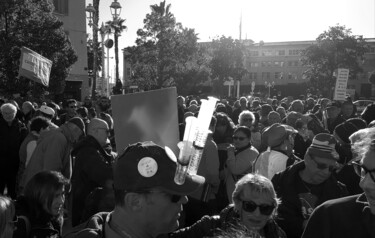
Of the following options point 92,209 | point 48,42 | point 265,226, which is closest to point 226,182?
point 92,209

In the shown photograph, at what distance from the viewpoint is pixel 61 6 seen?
33281mm

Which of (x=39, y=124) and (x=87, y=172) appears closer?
(x=87, y=172)

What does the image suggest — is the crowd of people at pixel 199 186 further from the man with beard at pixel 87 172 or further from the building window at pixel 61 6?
the building window at pixel 61 6

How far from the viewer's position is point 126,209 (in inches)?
76.2

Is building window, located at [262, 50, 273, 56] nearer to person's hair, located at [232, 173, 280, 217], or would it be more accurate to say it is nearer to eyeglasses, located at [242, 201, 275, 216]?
person's hair, located at [232, 173, 280, 217]

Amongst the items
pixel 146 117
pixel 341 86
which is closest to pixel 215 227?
pixel 146 117

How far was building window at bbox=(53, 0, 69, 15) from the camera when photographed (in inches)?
1302

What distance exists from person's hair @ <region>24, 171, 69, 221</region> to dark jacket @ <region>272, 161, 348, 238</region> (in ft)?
6.18

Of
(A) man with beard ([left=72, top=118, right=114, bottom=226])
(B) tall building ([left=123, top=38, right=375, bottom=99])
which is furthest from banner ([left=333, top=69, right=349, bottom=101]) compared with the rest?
(B) tall building ([left=123, top=38, right=375, bottom=99])

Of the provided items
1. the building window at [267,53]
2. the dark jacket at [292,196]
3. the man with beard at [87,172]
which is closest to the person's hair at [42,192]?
the man with beard at [87,172]

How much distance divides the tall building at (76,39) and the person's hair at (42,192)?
102 feet

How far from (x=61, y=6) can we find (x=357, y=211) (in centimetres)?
3440

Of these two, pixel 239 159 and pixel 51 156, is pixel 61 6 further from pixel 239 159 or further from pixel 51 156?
pixel 239 159

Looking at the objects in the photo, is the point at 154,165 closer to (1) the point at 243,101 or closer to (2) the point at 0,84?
(1) the point at 243,101
